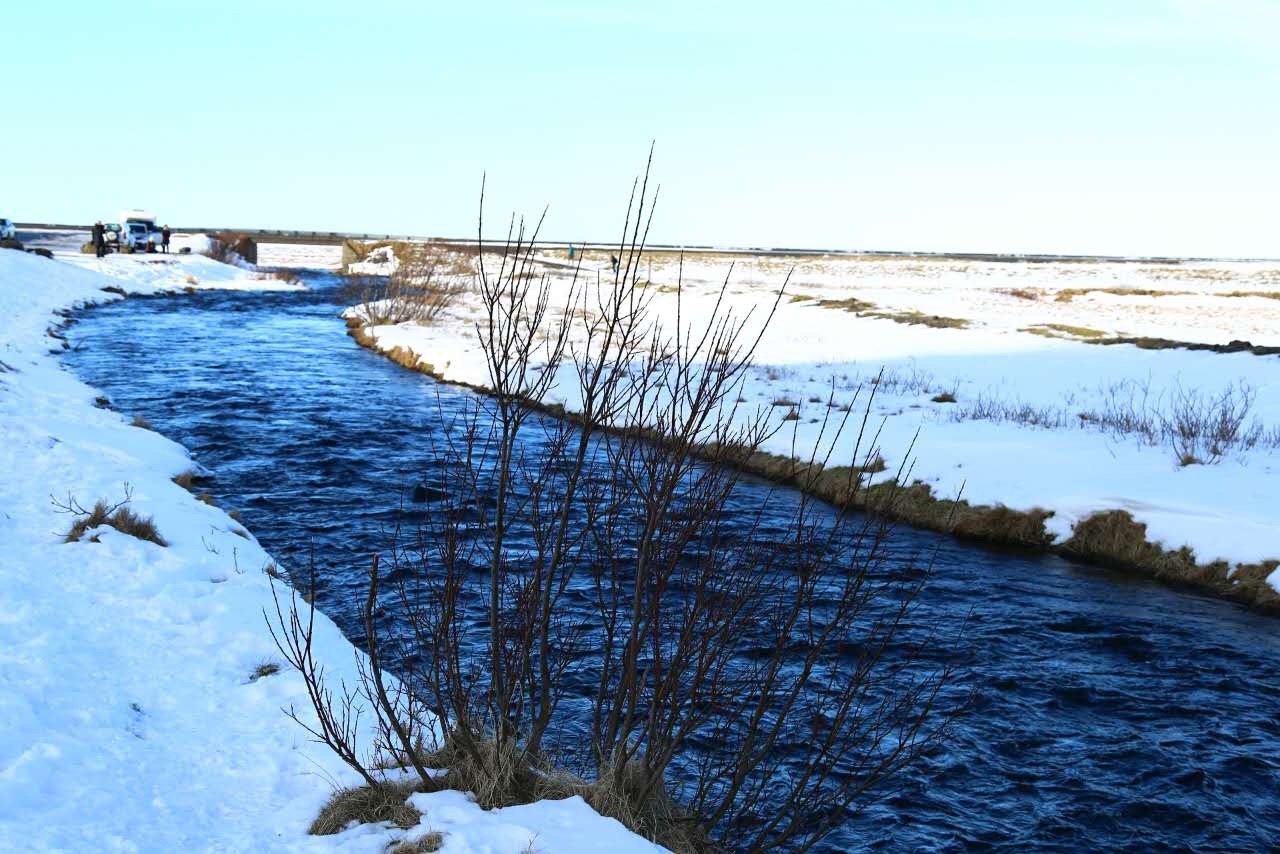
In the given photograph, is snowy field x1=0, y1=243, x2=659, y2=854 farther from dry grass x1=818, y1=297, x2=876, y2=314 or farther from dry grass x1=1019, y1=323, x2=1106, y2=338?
dry grass x1=818, y1=297, x2=876, y2=314

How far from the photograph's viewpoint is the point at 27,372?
16.6 meters

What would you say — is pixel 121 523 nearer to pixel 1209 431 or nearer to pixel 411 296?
pixel 1209 431

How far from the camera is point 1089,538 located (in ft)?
38.2

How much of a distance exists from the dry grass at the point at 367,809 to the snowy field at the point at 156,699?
7 centimetres

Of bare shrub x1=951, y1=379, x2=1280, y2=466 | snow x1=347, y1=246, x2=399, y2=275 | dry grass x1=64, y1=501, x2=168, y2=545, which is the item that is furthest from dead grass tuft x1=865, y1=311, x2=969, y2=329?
snow x1=347, y1=246, x2=399, y2=275

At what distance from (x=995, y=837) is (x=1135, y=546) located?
6.64 meters

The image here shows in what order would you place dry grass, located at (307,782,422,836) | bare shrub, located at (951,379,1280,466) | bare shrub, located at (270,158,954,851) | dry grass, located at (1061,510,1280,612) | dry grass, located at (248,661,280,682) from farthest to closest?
bare shrub, located at (951,379,1280,466) → dry grass, located at (1061,510,1280,612) → dry grass, located at (248,661,280,682) → dry grass, located at (307,782,422,836) → bare shrub, located at (270,158,954,851)

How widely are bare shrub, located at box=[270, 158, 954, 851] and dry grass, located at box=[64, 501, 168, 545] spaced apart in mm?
1773

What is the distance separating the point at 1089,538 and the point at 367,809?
9.82 metres

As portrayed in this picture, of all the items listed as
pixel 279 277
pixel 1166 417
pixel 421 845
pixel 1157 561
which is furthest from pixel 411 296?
pixel 421 845

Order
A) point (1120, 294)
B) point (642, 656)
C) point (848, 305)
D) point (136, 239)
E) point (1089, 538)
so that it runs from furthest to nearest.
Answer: point (136, 239)
point (1120, 294)
point (848, 305)
point (1089, 538)
point (642, 656)

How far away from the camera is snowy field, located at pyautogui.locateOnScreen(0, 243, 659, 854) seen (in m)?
4.50

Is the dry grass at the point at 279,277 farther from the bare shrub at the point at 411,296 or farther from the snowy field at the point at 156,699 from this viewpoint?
the snowy field at the point at 156,699

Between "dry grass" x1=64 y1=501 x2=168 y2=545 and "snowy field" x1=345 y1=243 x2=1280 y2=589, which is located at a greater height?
"snowy field" x1=345 y1=243 x2=1280 y2=589
